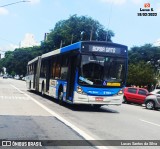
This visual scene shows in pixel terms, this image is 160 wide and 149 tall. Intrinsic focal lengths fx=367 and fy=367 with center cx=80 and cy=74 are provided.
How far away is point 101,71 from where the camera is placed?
17234 mm

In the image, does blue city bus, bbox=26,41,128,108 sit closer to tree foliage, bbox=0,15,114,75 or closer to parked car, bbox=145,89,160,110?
parked car, bbox=145,89,160,110

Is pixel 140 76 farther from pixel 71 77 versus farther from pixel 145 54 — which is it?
pixel 71 77

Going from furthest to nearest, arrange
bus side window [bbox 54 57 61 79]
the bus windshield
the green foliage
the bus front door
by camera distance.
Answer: the green foliage, bus side window [bbox 54 57 61 79], the bus front door, the bus windshield

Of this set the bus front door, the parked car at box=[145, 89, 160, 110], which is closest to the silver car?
the parked car at box=[145, 89, 160, 110]

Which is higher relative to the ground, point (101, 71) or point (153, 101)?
point (101, 71)

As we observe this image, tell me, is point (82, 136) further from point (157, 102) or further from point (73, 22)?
point (73, 22)

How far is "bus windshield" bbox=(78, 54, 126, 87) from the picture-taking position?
1712 cm

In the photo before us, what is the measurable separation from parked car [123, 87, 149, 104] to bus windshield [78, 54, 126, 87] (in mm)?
12417

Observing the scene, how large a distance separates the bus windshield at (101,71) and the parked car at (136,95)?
1242 cm

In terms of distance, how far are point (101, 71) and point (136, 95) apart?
13334 mm

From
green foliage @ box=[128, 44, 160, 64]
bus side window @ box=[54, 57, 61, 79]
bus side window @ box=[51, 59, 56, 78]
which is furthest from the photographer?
green foliage @ box=[128, 44, 160, 64]

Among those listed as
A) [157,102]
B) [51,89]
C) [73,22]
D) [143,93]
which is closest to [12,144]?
[51,89]

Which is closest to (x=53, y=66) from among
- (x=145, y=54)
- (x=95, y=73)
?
(x=95, y=73)

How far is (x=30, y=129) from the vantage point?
1042cm
